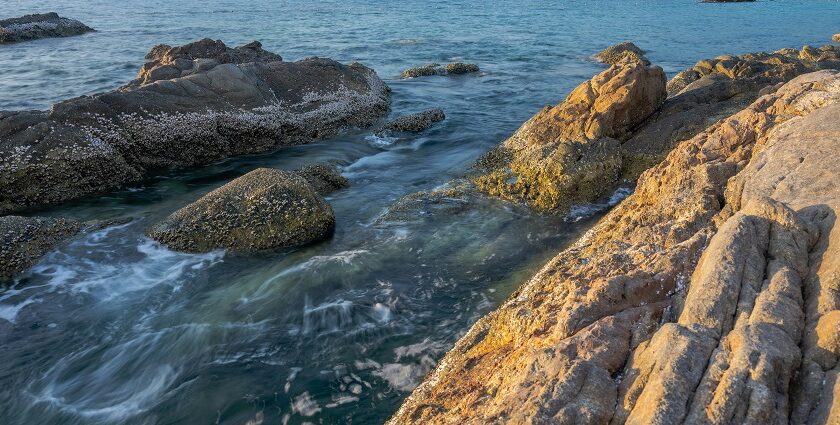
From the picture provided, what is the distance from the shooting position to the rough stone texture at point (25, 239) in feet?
36.1

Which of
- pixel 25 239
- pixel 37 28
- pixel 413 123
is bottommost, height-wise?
pixel 25 239

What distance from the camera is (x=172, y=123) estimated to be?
1653cm

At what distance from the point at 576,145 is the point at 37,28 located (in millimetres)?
40756

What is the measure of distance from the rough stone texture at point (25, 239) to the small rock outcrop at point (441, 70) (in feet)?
64.8

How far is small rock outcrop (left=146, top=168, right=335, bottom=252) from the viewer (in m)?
11.9

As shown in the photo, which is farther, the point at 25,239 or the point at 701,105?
the point at 701,105

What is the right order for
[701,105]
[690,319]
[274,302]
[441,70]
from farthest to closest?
[441,70] → [701,105] → [274,302] → [690,319]

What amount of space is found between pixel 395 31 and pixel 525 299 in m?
38.4

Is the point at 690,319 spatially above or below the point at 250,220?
above

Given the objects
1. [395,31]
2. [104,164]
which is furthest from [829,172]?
[395,31]

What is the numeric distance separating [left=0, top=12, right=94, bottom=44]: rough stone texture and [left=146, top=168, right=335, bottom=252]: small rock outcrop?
112ft

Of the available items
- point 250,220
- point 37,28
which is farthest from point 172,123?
point 37,28

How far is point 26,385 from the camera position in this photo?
8.67 meters

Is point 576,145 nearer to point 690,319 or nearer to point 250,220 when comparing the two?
point 250,220
